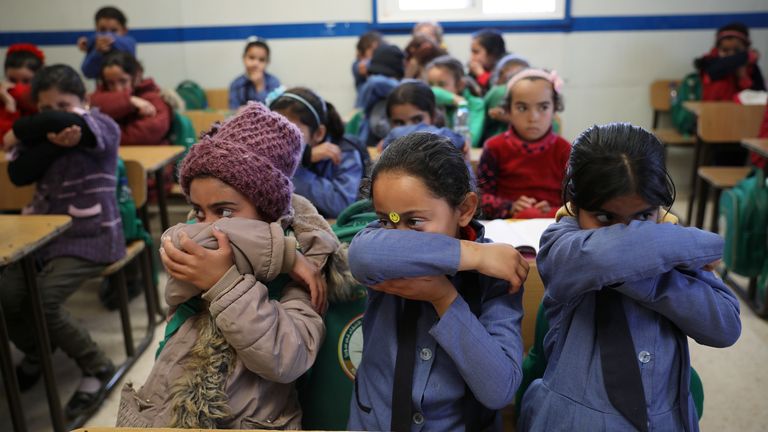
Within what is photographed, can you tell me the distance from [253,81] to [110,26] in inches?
51.3

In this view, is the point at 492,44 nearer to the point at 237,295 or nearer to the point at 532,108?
the point at 532,108

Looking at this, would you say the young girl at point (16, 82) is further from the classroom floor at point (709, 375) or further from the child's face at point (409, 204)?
the child's face at point (409, 204)

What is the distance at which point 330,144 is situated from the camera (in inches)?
96.2

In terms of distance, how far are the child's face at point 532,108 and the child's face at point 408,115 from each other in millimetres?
402

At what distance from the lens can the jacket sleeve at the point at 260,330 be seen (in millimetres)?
1182

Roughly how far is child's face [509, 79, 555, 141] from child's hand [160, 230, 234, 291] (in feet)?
5.30

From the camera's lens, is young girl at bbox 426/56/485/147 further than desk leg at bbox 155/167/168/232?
Yes

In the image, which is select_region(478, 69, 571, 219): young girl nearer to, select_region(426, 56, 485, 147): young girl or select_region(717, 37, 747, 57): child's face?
select_region(426, 56, 485, 147): young girl

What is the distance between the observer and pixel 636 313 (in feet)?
3.75

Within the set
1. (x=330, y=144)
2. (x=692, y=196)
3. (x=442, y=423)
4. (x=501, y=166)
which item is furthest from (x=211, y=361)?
(x=692, y=196)

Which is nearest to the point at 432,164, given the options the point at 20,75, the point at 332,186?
the point at 332,186

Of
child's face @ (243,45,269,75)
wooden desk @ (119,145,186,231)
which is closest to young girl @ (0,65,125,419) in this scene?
wooden desk @ (119,145,186,231)

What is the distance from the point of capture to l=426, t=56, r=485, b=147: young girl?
3604 millimetres

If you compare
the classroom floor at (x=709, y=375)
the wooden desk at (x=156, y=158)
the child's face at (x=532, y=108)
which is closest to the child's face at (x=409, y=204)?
the child's face at (x=532, y=108)
